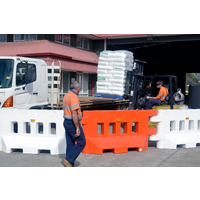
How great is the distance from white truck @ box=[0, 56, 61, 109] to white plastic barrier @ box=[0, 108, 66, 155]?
1346 millimetres

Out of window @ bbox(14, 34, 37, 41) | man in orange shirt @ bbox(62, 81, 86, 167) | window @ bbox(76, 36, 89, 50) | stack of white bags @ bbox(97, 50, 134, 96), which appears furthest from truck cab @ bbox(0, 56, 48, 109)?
window @ bbox(76, 36, 89, 50)

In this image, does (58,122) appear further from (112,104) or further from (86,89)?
(86,89)

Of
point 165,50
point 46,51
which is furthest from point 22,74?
point 165,50

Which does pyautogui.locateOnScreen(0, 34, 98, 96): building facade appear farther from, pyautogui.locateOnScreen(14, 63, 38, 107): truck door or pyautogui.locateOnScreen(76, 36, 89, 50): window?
pyautogui.locateOnScreen(14, 63, 38, 107): truck door

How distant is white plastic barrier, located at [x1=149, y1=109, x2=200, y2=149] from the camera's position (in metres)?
6.79

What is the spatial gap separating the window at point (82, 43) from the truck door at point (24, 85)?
13.0m

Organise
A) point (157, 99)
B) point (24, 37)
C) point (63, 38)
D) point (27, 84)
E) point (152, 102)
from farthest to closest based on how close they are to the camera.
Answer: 1. point (63, 38)
2. point (24, 37)
3. point (157, 99)
4. point (152, 102)
5. point (27, 84)

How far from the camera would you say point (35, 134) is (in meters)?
6.17

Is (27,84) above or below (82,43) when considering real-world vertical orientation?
below

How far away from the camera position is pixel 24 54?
16188 millimetres

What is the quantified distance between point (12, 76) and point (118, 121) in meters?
3.73

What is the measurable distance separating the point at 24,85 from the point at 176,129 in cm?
504

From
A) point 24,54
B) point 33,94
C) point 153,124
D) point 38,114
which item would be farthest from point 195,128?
point 24,54

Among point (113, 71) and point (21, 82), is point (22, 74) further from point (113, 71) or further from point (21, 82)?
point (113, 71)
